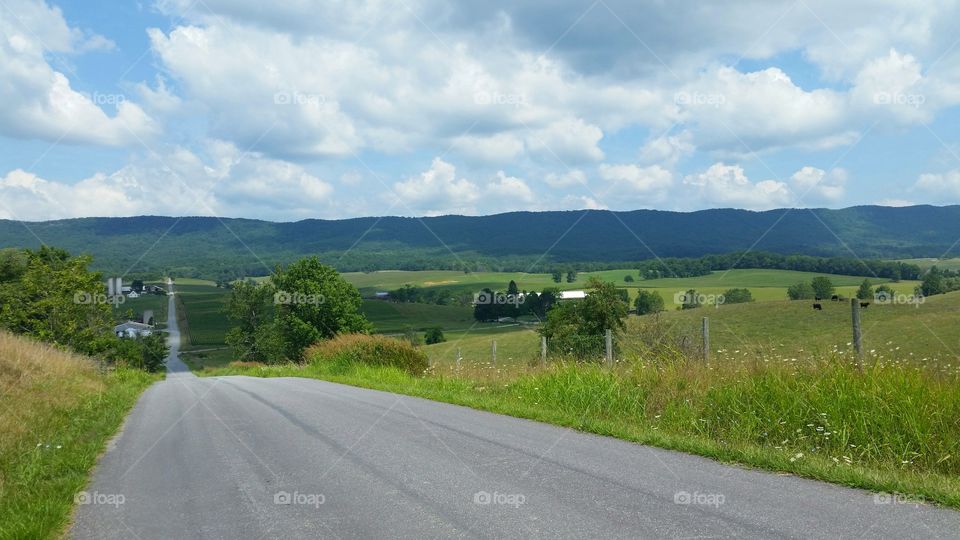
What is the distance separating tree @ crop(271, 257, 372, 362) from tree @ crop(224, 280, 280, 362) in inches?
1001

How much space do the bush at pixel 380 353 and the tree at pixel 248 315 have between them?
66.1 metres

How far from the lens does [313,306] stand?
64.8 metres

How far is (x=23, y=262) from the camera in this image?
70.7 metres

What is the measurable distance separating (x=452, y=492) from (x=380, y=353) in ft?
64.5

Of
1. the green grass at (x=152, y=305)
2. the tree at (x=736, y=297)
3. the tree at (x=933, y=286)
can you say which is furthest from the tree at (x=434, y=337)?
the green grass at (x=152, y=305)

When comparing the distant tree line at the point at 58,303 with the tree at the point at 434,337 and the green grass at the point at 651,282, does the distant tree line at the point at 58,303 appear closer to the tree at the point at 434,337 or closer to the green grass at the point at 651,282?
the tree at the point at 434,337

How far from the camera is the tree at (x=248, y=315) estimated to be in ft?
301

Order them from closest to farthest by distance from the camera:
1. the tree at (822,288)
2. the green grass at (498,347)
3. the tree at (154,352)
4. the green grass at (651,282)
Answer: the green grass at (498,347) < the tree at (822,288) < the tree at (154,352) < the green grass at (651,282)

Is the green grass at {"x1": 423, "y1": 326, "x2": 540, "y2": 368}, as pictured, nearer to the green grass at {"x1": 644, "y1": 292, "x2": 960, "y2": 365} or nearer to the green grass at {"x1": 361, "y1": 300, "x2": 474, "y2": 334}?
the green grass at {"x1": 644, "y1": 292, "x2": 960, "y2": 365}

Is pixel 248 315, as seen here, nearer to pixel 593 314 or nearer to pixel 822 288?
pixel 593 314

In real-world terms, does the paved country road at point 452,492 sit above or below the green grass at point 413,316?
above

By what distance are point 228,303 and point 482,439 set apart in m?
91.7

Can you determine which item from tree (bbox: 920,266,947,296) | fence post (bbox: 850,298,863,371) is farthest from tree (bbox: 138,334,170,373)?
tree (bbox: 920,266,947,296)

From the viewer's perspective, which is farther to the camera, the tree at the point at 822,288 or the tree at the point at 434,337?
the tree at the point at 434,337
